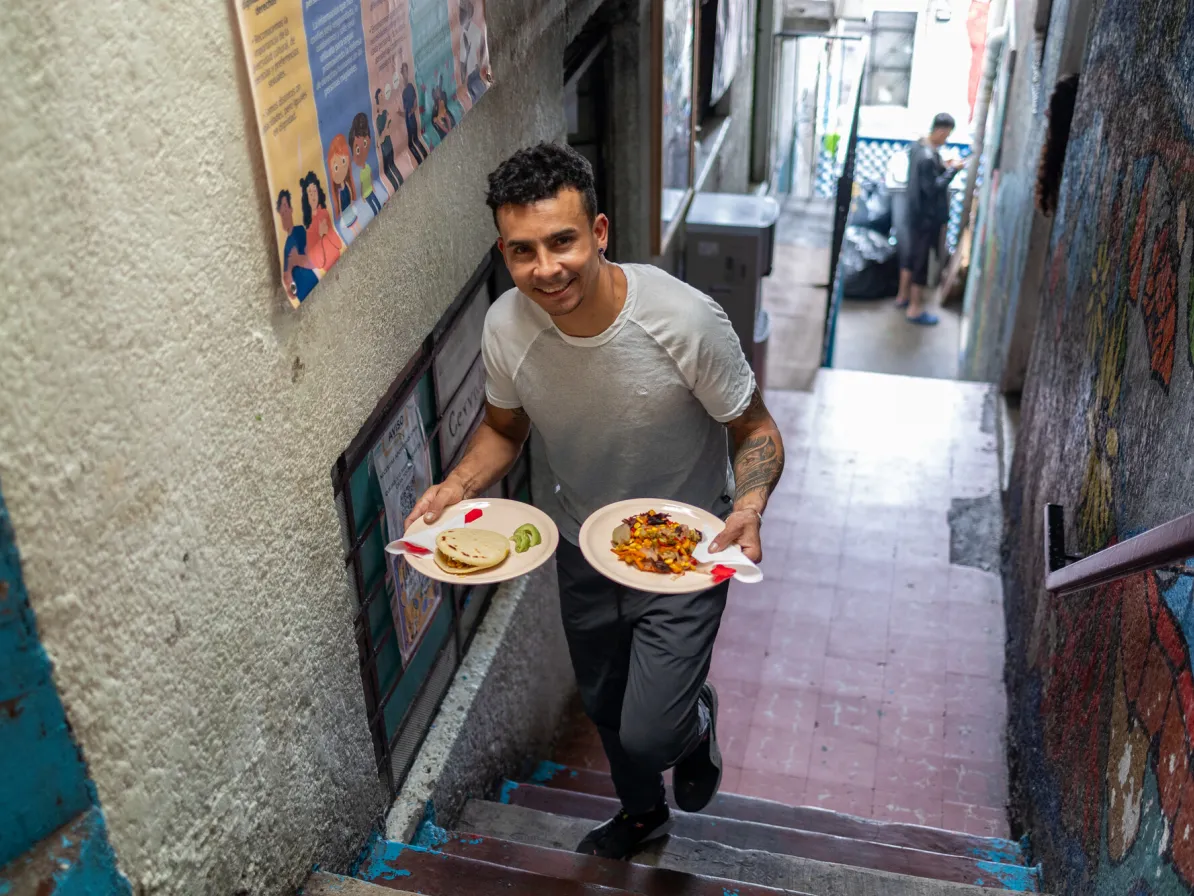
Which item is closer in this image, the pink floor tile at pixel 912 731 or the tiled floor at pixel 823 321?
the pink floor tile at pixel 912 731

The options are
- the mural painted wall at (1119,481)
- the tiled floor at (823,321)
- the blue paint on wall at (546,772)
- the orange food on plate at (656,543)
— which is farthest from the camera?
the tiled floor at (823,321)

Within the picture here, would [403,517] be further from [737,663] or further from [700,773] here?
[737,663]

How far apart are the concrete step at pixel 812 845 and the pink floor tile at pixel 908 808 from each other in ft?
2.10

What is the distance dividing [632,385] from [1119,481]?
4.65 feet

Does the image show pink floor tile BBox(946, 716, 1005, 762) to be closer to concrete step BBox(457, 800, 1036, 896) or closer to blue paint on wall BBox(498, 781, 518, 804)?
concrete step BBox(457, 800, 1036, 896)

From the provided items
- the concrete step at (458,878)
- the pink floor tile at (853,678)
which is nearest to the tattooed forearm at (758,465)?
the concrete step at (458,878)

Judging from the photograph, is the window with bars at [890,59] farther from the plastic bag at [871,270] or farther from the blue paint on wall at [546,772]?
the blue paint on wall at [546,772]

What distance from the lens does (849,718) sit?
5258 mm

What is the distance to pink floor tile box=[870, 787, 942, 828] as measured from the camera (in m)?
4.71

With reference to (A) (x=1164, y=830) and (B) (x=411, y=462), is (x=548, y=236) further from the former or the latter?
(A) (x=1164, y=830)

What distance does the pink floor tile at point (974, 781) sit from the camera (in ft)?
15.7

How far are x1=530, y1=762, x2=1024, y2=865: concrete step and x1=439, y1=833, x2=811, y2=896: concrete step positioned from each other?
98 cm

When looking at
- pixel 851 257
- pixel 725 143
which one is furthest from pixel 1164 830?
pixel 851 257

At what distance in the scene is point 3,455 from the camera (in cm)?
160
